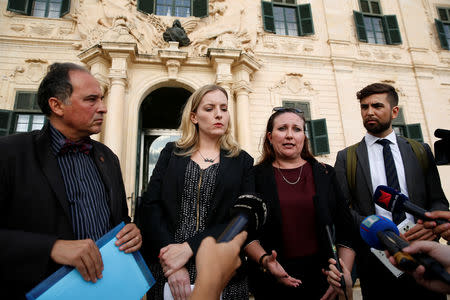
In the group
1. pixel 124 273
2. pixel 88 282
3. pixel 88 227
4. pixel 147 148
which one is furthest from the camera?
pixel 147 148

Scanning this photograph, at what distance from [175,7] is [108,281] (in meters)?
9.41

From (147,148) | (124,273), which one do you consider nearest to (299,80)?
(147,148)

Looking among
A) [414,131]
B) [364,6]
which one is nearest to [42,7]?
[364,6]

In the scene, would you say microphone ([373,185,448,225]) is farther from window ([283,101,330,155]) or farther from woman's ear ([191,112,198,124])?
window ([283,101,330,155])

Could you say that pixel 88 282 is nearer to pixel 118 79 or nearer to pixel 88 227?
pixel 88 227

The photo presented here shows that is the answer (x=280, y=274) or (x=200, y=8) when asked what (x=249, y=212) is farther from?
(x=200, y=8)

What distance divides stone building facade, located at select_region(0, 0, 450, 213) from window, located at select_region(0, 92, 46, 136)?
0.03m

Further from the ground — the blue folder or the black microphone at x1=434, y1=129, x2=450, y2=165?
the black microphone at x1=434, y1=129, x2=450, y2=165

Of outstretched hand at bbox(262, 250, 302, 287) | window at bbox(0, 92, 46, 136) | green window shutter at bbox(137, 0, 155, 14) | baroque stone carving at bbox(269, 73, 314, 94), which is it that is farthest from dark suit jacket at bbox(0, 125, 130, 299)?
green window shutter at bbox(137, 0, 155, 14)

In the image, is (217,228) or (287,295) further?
(287,295)

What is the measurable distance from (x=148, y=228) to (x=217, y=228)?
467mm

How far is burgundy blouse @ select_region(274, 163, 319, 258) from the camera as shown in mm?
1887

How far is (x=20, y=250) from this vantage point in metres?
1.20

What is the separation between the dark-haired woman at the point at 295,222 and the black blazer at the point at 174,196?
0.23 meters
